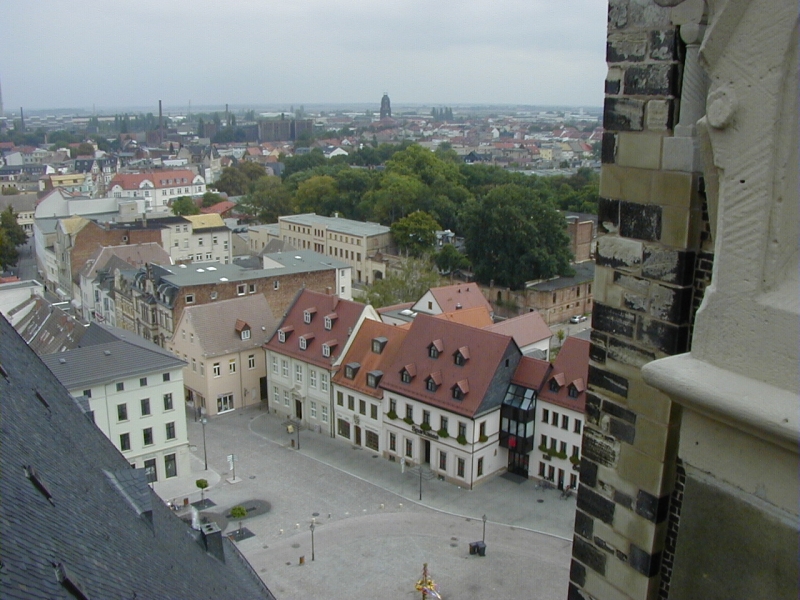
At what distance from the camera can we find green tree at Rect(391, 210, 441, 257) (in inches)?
2704

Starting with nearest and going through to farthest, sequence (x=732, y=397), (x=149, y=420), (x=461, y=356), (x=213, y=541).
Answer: (x=732, y=397)
(x=213, y=541)
(x=149, y=420)
(x=461, y=356)

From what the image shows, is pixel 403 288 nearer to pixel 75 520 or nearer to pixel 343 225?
pixel 343 225

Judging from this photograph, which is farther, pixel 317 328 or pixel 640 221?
pixel 317 328

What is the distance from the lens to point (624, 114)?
541cm

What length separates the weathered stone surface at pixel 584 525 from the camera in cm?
596

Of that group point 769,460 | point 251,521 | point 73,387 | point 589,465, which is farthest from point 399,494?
point 769,460

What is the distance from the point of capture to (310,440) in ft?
116

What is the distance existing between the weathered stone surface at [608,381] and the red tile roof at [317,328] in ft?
99.1

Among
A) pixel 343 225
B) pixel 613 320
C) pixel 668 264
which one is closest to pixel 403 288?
pixel 343 225

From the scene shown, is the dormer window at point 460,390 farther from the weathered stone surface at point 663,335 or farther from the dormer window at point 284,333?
the weathered stone surface at point 663,335

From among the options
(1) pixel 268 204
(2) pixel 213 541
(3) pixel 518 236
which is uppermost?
(2) pixel 213 541

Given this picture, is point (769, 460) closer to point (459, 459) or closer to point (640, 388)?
point (640, 388)

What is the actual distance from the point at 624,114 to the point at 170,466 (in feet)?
95.2

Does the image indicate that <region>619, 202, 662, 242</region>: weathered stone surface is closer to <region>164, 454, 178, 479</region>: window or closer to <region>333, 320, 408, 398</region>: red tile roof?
<region>333, 320, 408, 398</region>: red tile roof
